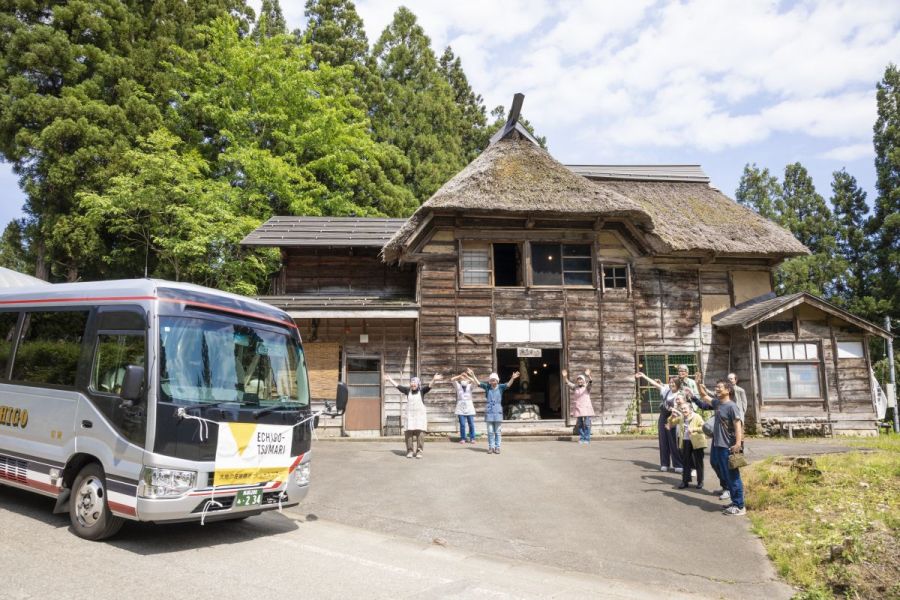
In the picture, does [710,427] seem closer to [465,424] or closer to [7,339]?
[465,424]

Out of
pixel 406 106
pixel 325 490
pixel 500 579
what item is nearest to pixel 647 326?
pixel 325 490

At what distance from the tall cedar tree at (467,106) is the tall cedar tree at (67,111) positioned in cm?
2177

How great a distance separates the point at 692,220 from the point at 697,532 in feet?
44.7

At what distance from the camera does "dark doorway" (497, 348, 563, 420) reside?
19.9 m

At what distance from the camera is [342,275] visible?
17.7m

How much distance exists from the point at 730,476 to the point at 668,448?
8.79 feet

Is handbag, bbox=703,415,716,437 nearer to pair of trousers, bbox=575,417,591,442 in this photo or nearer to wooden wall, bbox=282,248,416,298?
pair of trousers, bbox=575,417,591,442

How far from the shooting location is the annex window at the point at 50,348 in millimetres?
6523

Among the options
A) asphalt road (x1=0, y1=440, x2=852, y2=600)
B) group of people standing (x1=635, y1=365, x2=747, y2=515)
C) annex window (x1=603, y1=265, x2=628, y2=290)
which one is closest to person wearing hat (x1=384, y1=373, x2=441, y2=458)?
asphalt road (x1=0, y1=440, x2=852, y2=600)

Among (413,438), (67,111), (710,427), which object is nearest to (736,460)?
(710,427)

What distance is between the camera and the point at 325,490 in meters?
8.94

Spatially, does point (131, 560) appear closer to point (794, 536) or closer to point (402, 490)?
point (402, 490)

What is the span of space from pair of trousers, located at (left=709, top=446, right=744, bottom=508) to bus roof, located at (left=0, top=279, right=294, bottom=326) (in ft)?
20.7

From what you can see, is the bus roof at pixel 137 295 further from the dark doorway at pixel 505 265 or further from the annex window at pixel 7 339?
the dark doorway at pixel 505 265
